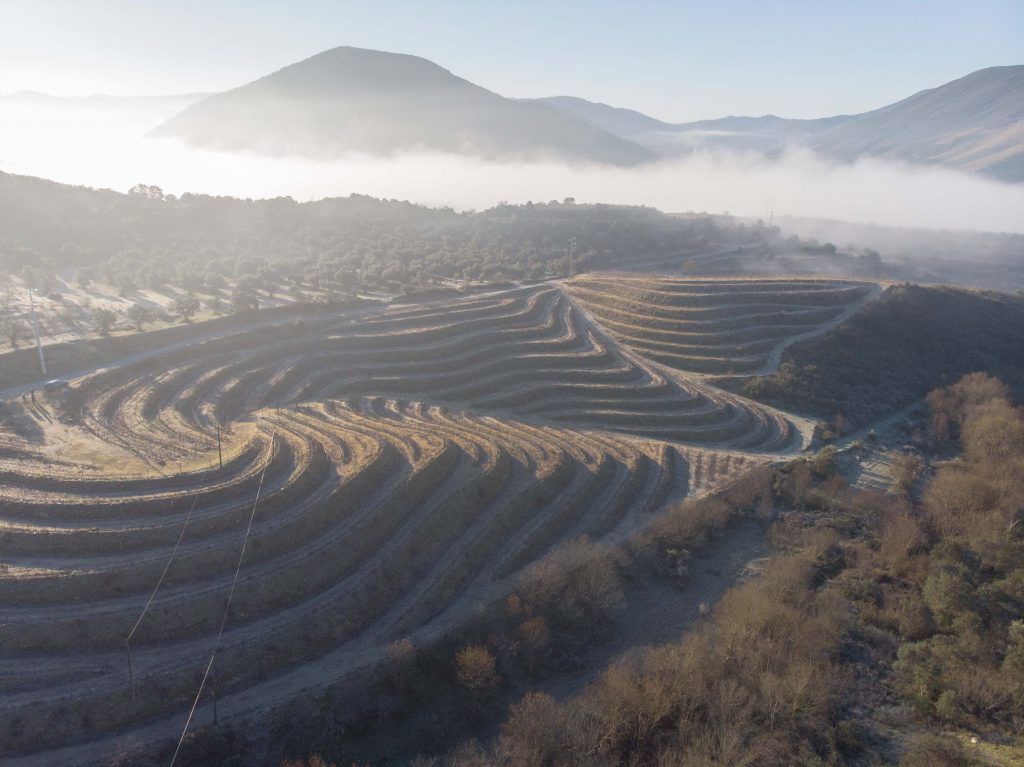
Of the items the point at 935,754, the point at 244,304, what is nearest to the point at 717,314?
the point at 244,304

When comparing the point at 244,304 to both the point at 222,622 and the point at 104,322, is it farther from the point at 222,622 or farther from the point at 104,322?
the point at 222,622

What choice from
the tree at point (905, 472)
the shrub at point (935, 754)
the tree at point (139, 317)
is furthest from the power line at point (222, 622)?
Answer: the tree at point (905, 472)

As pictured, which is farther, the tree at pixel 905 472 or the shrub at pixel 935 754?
the tree at pixel 905 472

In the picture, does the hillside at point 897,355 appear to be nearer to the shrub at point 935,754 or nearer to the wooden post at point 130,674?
the shrub at point 935,754

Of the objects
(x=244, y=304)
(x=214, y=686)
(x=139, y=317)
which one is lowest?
(x=214, y=686)

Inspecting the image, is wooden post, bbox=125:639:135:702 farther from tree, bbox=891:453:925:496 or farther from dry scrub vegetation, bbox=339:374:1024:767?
tree, bbox=891:453:925:496

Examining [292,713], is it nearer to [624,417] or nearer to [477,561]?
[477,561]

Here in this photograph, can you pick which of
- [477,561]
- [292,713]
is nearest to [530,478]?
[477,561]

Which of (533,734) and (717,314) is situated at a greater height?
(717,314)
